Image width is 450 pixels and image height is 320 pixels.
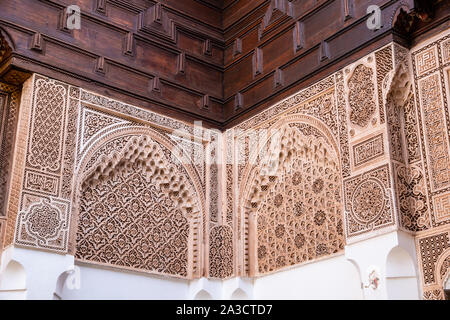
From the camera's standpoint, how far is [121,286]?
4.42 metres

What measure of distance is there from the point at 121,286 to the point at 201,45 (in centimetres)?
204

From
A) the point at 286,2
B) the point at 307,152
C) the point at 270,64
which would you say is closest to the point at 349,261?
the point at 307,152

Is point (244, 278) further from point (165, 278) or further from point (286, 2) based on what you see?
point (286, 2)

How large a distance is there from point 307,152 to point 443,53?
1.16 m

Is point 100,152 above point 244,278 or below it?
above

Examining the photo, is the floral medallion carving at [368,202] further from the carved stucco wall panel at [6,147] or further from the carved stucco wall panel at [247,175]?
the carved stucco wall panel at [6,147]

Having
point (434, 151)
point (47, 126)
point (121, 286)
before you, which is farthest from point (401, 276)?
point (47, 126)

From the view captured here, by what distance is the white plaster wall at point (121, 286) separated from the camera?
167 inches

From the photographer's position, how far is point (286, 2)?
16.1 feet

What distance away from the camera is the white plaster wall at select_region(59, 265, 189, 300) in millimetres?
4250

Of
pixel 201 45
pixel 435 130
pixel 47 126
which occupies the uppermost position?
pixel 201 45

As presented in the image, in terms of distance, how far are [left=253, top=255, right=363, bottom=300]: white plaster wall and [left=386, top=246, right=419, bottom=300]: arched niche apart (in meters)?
0.37

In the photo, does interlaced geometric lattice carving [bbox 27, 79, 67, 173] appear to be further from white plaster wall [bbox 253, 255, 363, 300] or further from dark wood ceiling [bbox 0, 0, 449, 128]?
white plaster wall [bbox 253, 255, 363, 300]

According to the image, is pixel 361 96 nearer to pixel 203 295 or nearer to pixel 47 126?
pixel 203 295
